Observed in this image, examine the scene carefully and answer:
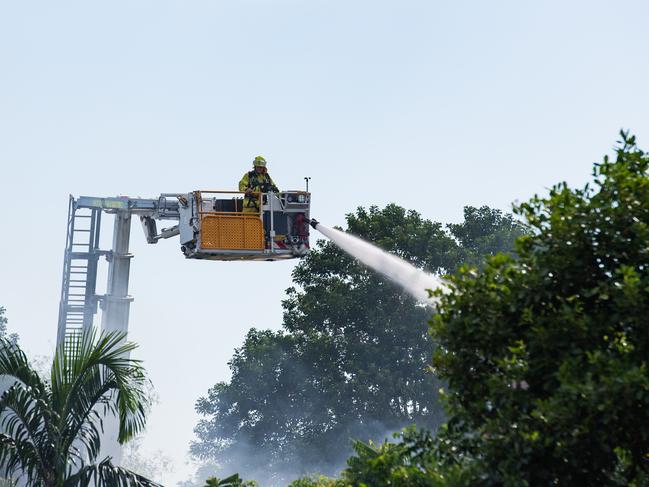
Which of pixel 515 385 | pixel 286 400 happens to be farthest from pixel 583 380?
pixel 286 400

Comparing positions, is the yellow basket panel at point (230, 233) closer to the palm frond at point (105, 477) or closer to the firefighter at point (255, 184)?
the firefighter at point (255, 184)

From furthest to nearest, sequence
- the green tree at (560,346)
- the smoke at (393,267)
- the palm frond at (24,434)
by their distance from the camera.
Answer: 1. the smoke at (393,267)
2. the palm frond at (24,434)
3. the green tree at (560,346)

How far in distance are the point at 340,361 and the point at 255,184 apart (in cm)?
3133

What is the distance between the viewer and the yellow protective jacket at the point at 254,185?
24.8 m

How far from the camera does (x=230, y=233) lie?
80.1 feet

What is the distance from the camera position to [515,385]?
35.6ft

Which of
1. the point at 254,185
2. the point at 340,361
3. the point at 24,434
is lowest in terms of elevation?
the point at 24,434

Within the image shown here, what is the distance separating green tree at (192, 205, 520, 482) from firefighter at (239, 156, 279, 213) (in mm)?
29244

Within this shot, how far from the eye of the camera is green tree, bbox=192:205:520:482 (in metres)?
54.0

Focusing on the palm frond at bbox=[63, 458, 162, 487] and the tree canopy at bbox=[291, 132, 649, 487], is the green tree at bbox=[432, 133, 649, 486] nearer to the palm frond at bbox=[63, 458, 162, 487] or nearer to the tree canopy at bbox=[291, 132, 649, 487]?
the tree canopy at bbox=[291, 132, 649, 487]

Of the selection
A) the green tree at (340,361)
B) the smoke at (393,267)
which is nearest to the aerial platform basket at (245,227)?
the smoke at (393,267)

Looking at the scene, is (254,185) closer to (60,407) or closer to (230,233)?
(230,233)

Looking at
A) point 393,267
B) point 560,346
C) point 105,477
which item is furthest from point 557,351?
point 393,267

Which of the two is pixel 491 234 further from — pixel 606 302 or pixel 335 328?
pixel 606 302
